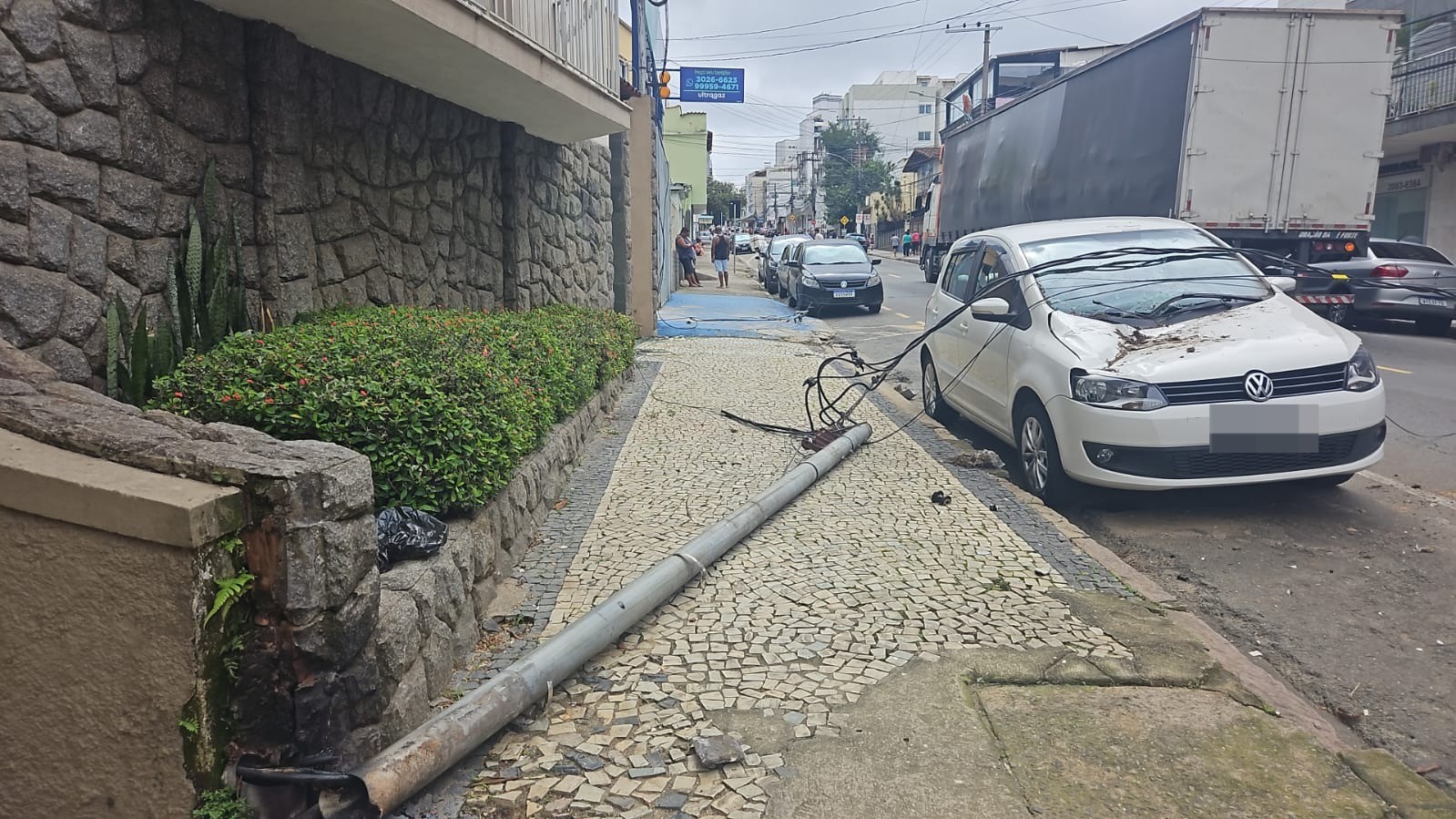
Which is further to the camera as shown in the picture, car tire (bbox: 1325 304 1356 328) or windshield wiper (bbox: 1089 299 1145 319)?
car tire (bbox: 1325 304 1356 328)

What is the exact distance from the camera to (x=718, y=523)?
192 inches

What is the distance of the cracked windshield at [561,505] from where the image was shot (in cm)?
248

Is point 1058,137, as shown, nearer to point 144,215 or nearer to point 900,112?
point 144,215

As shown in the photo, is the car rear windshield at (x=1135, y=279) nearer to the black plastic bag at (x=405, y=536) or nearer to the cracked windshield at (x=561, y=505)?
the cracked windshield at (x=561, y=505)

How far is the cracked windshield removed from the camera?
2.48 meters

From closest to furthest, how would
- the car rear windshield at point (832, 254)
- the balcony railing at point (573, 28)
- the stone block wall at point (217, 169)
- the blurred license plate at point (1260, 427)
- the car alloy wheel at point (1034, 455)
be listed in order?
the stone block wall at point (217, 169)
the blurred license plate at point (1260, 427)
the car alloy wheel at point (1034, 455)
the balcony railing at point (573, 28)
the car rear windshield at point (832, 254)

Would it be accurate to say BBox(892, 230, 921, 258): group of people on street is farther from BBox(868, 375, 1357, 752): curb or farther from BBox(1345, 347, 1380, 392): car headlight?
BBox(868, 375, 1357, 752): curb

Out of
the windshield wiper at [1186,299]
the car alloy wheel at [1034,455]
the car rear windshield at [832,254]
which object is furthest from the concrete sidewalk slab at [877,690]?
the car rear windshield at [832,254]

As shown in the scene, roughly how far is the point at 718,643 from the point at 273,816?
1795mm

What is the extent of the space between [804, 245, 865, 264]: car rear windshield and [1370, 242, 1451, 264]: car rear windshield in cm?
924

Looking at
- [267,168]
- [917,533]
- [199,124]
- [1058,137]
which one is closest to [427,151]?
[267,168]

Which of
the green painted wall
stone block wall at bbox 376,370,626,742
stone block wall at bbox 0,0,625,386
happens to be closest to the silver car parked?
stone block wall at bbox 0,0,625,386

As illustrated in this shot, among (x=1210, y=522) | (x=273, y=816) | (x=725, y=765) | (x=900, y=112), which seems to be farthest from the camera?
(x=900, y=112)

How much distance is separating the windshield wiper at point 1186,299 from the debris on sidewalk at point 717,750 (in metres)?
4.40
